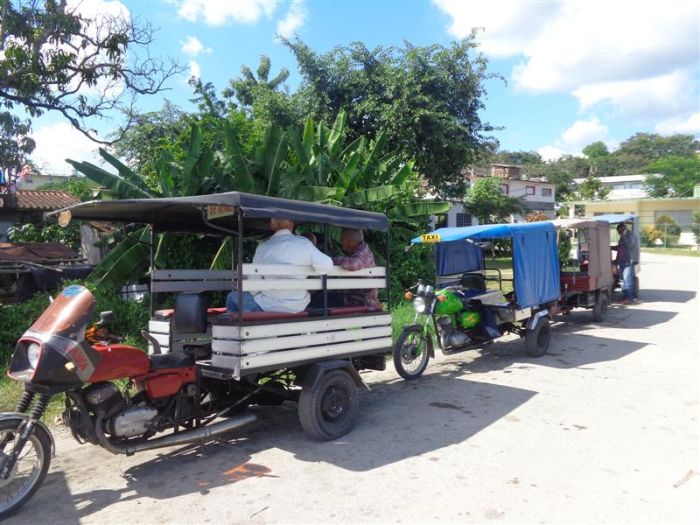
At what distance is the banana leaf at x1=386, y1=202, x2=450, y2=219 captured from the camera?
11.2 metres

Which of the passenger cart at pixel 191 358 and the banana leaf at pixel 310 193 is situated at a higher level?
the banana leaf at pixel 310 193

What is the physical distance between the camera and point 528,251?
823 centimetres

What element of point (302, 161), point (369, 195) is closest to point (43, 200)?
point (302, 161)

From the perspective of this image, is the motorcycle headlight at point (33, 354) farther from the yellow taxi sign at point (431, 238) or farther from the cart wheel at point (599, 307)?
the cart wheel at point (599, 307)

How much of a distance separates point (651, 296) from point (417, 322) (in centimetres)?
1069

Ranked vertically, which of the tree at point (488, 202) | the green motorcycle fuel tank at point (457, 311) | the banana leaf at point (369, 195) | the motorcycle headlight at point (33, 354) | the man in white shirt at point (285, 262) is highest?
the tree at point (488, 202)

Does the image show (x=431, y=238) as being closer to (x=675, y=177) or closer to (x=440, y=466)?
(x=440, y=466)

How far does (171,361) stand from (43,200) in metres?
22.9

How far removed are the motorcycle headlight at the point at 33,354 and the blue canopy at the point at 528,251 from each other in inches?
213

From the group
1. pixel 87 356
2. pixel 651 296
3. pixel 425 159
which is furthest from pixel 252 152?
pixel 651 296

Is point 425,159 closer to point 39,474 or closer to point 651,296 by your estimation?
point 651,296

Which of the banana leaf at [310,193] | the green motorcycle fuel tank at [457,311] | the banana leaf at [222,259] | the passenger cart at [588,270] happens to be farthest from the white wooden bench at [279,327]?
the passenger cart at [588,270]

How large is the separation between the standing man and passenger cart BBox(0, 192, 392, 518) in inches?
403

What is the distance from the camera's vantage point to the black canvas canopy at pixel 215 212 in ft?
13.9
